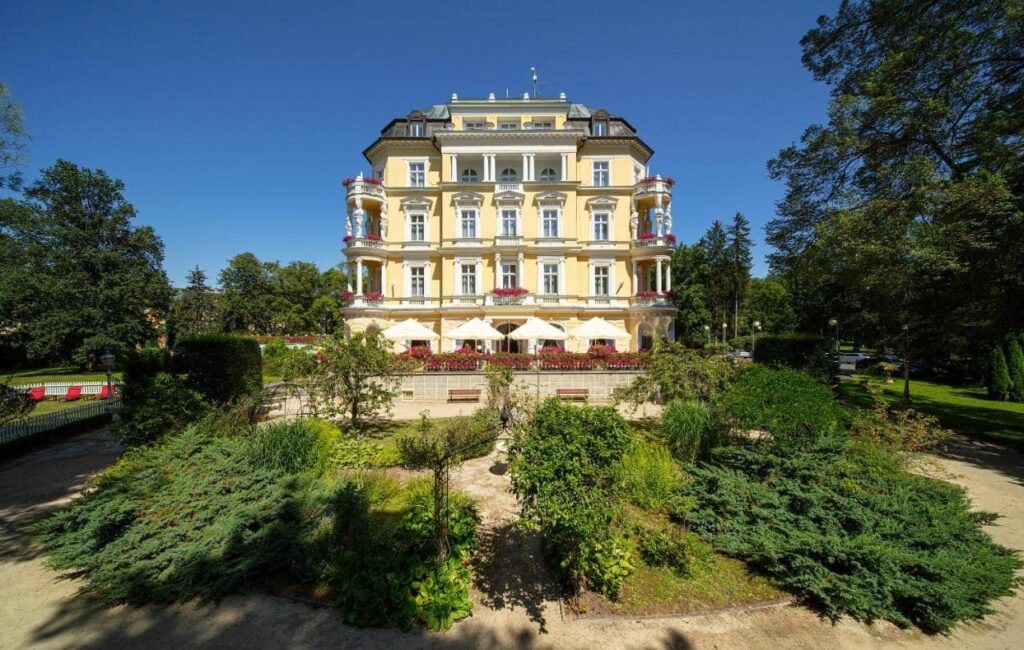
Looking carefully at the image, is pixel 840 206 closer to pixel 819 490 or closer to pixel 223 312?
pixel 819 490

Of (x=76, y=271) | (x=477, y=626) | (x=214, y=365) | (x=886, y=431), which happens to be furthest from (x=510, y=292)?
(x=76, y=271)

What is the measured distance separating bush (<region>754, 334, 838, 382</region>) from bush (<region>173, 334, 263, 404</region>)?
1850 centimetres

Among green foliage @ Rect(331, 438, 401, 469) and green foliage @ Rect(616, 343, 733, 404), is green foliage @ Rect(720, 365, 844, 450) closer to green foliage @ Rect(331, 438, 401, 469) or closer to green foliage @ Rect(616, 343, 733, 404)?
green foliage @ Rect(616, 343, 733, 404)

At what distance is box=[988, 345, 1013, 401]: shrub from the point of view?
59.3ft

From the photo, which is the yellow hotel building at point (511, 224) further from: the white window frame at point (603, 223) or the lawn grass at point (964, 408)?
the lawn grass at point (964, 408)

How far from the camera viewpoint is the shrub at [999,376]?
59.3ft

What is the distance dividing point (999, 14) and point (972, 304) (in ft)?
26.3

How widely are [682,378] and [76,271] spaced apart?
44.7 metres

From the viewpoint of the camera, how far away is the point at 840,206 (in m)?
13.5

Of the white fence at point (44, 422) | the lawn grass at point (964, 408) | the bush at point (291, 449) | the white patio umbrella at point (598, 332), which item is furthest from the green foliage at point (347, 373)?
the lawn grass at point (964, 408)

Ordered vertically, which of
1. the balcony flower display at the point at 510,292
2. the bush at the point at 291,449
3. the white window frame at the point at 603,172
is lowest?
the bush at the point at 291,449

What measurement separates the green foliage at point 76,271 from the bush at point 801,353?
44.9 meters

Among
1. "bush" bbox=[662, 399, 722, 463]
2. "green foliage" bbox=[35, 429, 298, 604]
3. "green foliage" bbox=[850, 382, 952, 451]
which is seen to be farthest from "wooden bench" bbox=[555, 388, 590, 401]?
"green foliage" bbox=[35, 429, 298, 604]

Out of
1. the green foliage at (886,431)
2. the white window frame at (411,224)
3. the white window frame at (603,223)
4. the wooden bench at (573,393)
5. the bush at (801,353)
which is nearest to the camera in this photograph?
the green foliage at (886,431)
